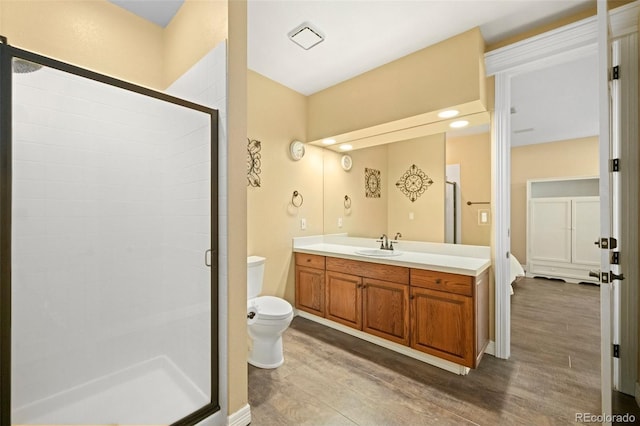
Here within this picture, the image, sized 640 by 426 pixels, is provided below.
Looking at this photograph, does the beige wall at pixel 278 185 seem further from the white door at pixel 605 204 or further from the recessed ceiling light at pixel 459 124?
the white door at pixel 605 204

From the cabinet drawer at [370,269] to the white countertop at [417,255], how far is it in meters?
0.04

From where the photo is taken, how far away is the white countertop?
2117mm

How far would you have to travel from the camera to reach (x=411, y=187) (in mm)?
2859

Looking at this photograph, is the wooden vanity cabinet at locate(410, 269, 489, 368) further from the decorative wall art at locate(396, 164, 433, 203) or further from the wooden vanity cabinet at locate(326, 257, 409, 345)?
the decorative wall art at locate(396, 164, 433, 203)

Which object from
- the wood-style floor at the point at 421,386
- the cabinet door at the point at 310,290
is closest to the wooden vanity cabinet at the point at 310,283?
the cabinet door at the point at 310,290

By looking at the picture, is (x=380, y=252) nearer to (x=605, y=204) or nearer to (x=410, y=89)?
(x=410, y=89)

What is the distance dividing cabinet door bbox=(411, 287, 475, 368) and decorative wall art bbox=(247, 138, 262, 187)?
5.78 feet

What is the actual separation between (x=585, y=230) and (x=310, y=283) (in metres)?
5.06

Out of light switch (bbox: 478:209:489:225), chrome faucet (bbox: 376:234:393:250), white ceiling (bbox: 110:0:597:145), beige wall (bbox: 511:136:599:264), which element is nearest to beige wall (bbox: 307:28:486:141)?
white ceiling (bbox: 110:0:597:145)

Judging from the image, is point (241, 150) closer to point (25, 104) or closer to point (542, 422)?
point (25, 104)

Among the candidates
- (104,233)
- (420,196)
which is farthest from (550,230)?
(104,233)

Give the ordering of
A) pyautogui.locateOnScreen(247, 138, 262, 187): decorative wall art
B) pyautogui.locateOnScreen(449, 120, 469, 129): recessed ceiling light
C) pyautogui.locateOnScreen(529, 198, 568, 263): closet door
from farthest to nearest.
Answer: pyautogui.locateOnScreen(529, 198, 568, 263): closet door < pyautogui.locateOnScreen(247, 138, 262, 187): decorative wall art < pyautogui.locateOnScreen(449, 120, 469, 129): recessed ceiling light

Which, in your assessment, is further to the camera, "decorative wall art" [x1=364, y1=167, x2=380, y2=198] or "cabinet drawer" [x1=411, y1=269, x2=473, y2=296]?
"decorative wall art" [x1=364, y1=167, x2=380, y2=198]

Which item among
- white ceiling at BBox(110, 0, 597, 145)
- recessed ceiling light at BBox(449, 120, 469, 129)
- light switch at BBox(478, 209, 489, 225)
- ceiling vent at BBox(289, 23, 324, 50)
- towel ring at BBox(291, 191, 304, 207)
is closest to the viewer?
white ceiling at BBox(110, 0, 597, 145)
